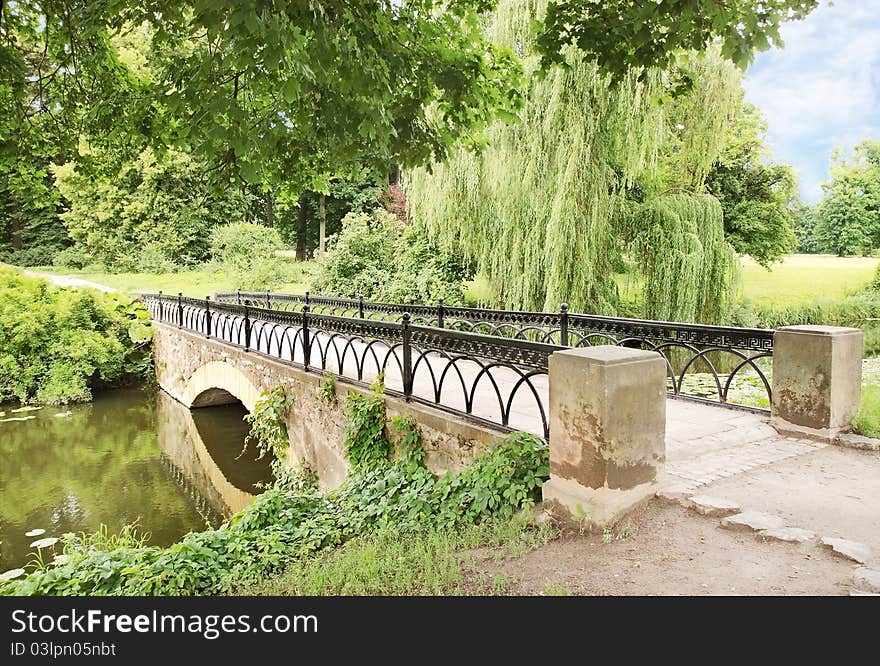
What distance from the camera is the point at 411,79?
564 centimetres

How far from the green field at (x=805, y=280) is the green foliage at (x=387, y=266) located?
7.80m

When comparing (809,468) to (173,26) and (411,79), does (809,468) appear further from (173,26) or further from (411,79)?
(173,26)

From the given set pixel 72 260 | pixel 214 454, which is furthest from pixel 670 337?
pixel 72 260

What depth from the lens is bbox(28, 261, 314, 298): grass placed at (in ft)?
89.3

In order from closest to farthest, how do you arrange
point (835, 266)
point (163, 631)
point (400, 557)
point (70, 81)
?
point (163, 631) → point (400, 557) → point (70, 81) → point (835, 266)

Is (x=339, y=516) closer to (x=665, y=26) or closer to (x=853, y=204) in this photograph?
(x=665, y=26)

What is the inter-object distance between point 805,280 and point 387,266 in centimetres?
1758

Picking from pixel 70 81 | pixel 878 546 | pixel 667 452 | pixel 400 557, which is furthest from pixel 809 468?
pixel 70 81

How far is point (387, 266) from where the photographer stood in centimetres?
1892

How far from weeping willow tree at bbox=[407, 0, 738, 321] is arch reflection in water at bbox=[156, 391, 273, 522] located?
628cm

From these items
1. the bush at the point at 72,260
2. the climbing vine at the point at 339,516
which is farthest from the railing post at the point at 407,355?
the bush at the point at 72,260

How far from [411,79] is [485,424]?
3321mm

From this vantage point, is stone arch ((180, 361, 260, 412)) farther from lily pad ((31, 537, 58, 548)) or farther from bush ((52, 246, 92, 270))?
bush ((52, 246, 92, 270))

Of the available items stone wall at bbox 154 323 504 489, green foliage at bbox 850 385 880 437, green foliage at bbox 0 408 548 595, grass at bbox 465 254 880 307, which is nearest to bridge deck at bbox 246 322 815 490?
stone wall at bbox 154 323 504 489
